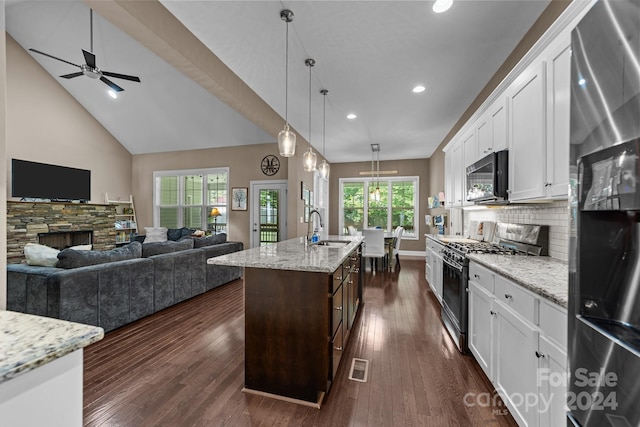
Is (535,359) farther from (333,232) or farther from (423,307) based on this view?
(333,232)

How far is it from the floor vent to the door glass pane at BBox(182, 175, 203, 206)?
6.29 metres

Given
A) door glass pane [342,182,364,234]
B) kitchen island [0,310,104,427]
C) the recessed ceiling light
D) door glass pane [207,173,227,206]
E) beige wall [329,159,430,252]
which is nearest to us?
kitchen island [0,310,104,427]

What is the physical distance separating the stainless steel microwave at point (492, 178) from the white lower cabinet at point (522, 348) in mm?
846

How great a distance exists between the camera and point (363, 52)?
2766 millimetres

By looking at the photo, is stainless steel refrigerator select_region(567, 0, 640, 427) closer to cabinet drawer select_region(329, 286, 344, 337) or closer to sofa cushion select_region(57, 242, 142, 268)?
cabinet drawer select_region(329, 286, 344, 337)

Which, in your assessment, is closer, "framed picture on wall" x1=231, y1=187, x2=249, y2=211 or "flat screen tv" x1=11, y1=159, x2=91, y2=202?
"flat screen tv" x1=11, y1=159, x2=91, y2=202

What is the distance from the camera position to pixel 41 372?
0.62 metres

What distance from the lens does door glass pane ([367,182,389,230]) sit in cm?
801

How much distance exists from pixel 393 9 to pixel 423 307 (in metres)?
3.37

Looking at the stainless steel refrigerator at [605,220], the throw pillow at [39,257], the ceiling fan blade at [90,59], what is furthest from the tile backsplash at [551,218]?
the ceiling fan blade at [90,59]

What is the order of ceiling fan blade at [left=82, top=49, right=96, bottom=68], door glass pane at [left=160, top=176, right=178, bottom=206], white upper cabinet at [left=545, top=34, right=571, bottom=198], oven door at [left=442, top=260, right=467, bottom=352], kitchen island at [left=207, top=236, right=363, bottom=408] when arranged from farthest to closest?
door glass pane at [left=160, top=176, right=178, bottom=206], ceiling fan blade at [left=82, top=49, right=96, bottom=68], oven door at [left=442, top=260, right=467, bottom=352], kitchen island at [left=207, top=236, right=363, bottom=408], white upper cabinet at [left=545, top=34, right=571, bottom=198]

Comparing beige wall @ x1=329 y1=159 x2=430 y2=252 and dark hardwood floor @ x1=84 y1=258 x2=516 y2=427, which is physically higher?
beige wall @ x1=329 y1=159 x2=430 y2=252

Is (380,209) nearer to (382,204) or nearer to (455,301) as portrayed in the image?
(382,204)

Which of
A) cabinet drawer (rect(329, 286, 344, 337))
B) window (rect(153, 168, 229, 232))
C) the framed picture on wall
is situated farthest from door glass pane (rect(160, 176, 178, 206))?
cabinet drawer (rect(329, 286, 344, 337))
